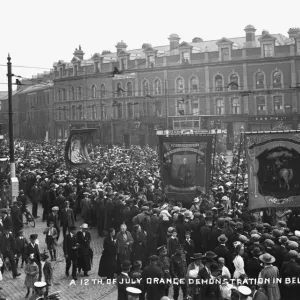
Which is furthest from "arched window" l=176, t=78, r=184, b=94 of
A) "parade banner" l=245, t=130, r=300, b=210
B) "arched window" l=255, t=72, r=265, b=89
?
"parade banner" l=245, t=130, r=300, b=210

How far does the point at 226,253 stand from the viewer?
34.6ft

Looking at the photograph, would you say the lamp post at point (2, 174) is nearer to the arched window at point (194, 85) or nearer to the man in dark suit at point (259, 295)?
the man in dark suit at point (259, 295)

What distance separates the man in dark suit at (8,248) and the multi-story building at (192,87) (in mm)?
29901

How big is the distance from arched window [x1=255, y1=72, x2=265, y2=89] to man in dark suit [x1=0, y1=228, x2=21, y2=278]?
41.2 metres

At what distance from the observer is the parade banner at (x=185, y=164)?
1667 cm

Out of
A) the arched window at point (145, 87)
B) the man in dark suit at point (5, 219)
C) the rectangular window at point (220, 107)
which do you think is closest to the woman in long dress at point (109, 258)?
the man in dark suit at point (5, 219)

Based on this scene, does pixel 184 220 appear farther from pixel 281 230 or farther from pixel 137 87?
pixel 137 87

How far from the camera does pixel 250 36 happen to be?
52.0m

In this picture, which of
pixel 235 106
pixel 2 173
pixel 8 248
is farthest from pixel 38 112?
pixel 8 248

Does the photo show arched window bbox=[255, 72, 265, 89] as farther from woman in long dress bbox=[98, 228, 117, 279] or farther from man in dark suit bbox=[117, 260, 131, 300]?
man in dark suit bbox=[117, 260, 131, 300]

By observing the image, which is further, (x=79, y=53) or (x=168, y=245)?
(x=79, y=53)

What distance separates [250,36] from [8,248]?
4419 centimetres

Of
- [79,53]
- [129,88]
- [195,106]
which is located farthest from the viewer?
[79,53]

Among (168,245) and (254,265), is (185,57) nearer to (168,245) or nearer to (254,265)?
(168,245)
